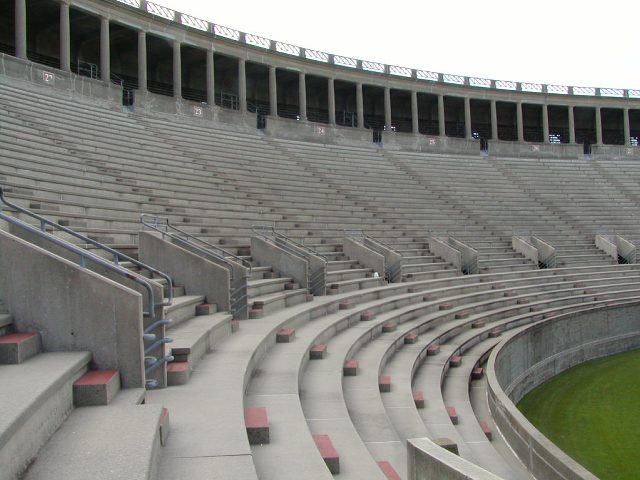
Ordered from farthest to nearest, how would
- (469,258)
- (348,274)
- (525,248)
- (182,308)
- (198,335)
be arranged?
1. (525,248)
2. (469,258)
3. (348,274)
4. (182,308)
5. (198,335)

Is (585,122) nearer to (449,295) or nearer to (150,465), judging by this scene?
(449,295)

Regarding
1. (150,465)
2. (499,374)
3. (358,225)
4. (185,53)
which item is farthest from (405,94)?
(150,465)

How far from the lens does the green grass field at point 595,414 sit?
8.25 metres

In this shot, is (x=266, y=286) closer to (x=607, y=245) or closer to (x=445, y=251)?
(x=445, y=251)

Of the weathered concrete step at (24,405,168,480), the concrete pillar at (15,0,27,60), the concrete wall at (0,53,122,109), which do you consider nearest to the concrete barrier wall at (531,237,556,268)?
the concrete wall at (0,53,122,109)

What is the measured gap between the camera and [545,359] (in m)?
14.1

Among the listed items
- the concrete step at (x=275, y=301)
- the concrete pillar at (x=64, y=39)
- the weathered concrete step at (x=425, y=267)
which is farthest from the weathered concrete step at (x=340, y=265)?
the concrete pillar at (x=64, y=39)

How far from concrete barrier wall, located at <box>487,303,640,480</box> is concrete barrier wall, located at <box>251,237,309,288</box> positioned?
4340mm

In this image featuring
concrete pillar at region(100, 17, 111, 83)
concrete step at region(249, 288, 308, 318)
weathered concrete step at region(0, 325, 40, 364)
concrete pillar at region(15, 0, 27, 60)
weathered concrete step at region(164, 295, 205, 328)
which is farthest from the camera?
concrete pillar at region(100, 17, 111, 83)

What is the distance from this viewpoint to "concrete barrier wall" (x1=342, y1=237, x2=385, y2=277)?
1573 centimetres

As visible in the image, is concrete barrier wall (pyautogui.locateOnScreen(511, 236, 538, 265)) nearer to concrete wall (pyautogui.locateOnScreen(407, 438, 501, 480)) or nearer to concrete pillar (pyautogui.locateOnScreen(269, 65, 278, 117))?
concrete pillar (pyautogui.locateOnScreen(269, 65, 278, 117))

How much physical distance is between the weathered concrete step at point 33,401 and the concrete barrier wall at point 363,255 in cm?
1147

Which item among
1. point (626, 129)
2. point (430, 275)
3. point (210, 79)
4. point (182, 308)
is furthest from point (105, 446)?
point (626, 129)

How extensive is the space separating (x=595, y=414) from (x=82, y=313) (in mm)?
9175
